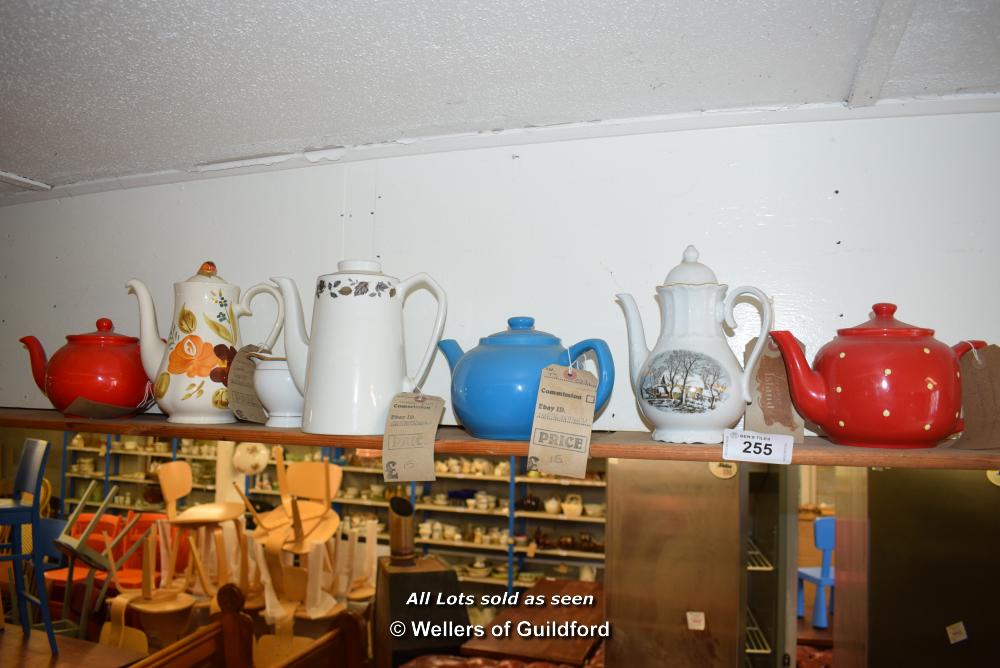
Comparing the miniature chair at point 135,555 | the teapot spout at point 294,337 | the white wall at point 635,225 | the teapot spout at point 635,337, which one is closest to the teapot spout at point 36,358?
the white wall at point 635,225

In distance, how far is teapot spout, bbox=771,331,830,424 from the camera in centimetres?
92

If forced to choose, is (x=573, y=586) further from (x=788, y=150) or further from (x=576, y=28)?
(x=576, y=28)

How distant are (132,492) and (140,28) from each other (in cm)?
517

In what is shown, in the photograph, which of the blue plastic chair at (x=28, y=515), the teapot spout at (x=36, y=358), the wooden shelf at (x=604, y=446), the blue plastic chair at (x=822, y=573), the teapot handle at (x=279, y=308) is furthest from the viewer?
the blue plastic chair at (x=822, y=573)

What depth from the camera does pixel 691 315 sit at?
3.21 ft

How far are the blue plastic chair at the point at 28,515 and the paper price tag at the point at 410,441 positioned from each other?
124 cm

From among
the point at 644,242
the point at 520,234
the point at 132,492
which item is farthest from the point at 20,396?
the point at 132,492

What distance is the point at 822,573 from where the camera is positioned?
10.3 ft

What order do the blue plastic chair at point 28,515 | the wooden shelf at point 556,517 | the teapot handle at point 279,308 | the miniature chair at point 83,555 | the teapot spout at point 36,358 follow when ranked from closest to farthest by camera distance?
the teapot handle at point 279,308 < the teapot spout at point 36,358 < the blue plastic chair at point 28,515 < the miniature chair at point 83,555 < the wooden shelf at point 556,517

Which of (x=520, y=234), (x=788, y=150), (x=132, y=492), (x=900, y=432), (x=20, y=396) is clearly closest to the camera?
(x=900, y=432)

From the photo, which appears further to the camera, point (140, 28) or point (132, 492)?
point (132, 492)

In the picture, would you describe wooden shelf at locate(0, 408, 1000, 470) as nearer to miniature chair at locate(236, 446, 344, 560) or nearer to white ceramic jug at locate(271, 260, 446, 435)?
white ceramic jug at locate(271, 260, 446, 435)

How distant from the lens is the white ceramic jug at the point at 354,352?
40.5 inches

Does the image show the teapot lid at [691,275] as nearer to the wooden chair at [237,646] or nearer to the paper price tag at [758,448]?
the paper price tag at [758,448]
